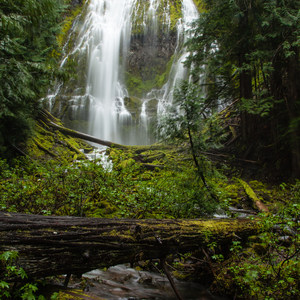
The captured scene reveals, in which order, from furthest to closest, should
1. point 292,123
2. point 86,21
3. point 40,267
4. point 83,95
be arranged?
point 86,21 < point 83,95 < point 292,123 < point 40,267

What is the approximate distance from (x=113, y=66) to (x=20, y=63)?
22.1 meters

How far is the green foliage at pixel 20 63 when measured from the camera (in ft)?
20.5

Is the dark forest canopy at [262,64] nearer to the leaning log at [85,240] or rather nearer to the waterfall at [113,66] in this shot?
the leaning log at [85,240]

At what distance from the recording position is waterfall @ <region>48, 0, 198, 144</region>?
2306 cm

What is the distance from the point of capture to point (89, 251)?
2.30 meters

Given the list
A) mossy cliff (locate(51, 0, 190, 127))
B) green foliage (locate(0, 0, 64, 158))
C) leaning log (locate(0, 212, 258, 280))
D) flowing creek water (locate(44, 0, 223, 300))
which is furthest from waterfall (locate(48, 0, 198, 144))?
leaning log (locate(0, 212, 258, 280))

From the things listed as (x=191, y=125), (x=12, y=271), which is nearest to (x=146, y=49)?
(x=191, y=125)

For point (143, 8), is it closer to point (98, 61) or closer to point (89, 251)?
point (98, 61)

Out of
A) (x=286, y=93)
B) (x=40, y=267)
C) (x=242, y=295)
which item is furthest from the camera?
(x=286, y=93)

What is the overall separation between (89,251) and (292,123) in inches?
285

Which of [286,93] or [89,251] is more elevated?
[286,93]

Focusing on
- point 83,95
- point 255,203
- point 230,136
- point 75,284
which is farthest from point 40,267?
point 83,95

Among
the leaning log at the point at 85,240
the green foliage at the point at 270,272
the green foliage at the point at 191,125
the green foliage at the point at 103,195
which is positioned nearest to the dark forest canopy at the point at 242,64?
the green foliage at the point at 103,195

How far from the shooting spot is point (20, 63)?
6980mm
